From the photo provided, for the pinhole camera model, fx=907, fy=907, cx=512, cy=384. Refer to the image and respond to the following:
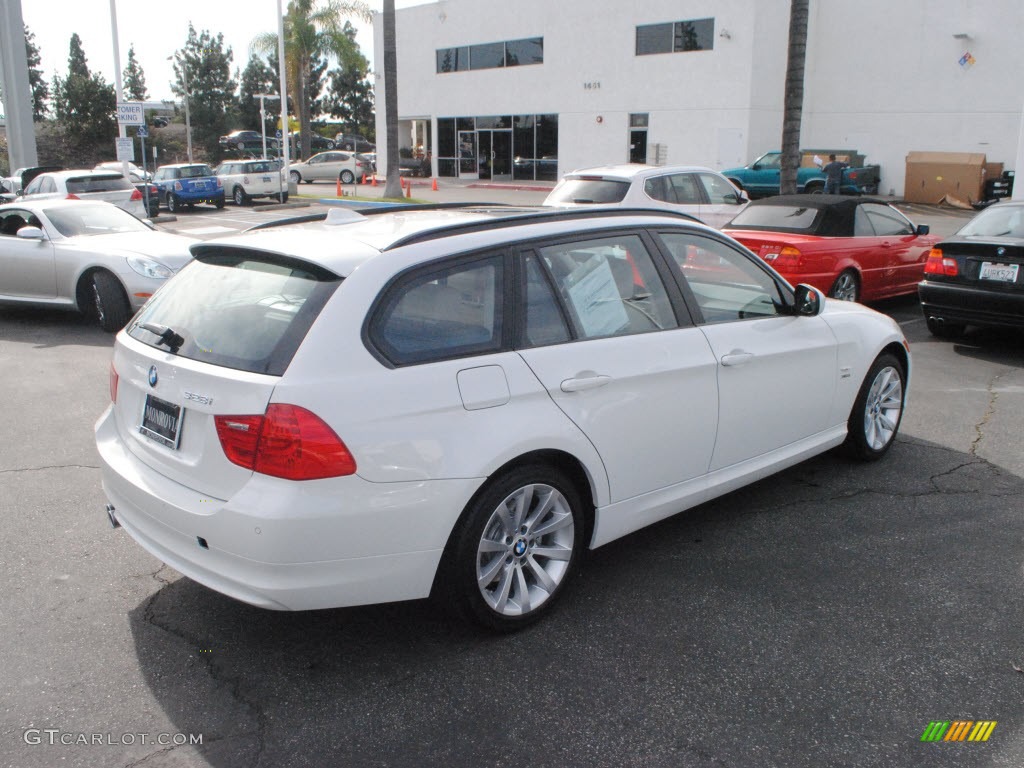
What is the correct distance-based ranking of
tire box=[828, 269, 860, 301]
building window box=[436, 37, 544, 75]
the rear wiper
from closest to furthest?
the rear wiper < tire box=[828, 269, 860, 301] < building window box=[436, 37, 544, 75]

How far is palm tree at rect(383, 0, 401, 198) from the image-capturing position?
2483 cm

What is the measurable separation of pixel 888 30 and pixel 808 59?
2824mm

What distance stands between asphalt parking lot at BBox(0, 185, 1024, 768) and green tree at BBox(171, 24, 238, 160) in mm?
81388

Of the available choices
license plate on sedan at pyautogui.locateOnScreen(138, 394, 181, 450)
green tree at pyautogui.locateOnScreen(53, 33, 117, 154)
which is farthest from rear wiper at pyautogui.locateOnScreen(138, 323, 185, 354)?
green tree at pyautogui.locateOnScreen(53, 33, 117, 154)

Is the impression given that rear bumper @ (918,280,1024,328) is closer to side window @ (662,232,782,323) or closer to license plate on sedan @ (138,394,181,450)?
side window @ (662,232,782,323)

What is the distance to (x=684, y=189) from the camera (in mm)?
13250

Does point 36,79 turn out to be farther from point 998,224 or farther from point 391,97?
point 998,224

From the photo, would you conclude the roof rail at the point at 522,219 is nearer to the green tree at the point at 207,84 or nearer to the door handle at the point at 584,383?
the door handle at the point at 584,383

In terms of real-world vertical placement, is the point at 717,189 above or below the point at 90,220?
above

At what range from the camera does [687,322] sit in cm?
425

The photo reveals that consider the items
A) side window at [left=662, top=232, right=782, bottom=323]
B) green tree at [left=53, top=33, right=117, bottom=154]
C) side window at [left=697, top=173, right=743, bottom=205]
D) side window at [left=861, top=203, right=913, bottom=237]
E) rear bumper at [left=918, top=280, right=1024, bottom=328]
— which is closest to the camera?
side window at [left=662, top=232, right=782, bottom=323]

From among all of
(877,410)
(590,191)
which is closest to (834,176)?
(590,191)

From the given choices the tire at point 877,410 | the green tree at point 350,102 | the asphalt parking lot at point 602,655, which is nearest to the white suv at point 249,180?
the asphalt parking lot at point 602,655

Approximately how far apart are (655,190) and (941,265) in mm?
4572
